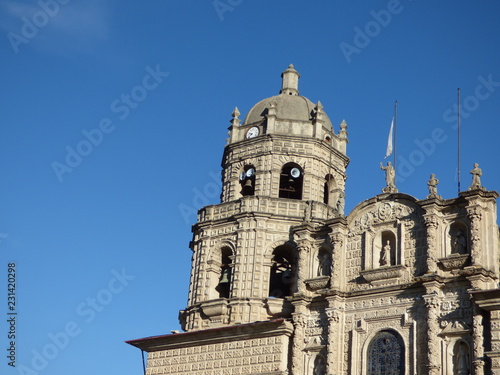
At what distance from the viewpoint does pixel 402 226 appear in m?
37.1

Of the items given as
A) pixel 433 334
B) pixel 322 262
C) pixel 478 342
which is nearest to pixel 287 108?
pixel 322 262

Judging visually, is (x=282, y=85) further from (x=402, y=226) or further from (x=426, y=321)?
(x=426, y=321)

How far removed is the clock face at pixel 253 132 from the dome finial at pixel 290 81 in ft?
10.9

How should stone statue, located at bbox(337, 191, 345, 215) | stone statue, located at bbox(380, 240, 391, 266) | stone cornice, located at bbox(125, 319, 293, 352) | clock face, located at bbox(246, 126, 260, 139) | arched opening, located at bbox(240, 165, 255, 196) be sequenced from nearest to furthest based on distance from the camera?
stone statue, located at bbox(380, 240, 391, 266) → stone cornice, located at bbox(125, 319, 293, 352) → stone statue, located at bbox(337, 191, 345, 215) → arched opening, located at bbox(240, 165, 255, 196) → clock face, located at bbox(246, 126, 260, 139)

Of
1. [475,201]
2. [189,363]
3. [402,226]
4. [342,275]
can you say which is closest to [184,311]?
[189,363]

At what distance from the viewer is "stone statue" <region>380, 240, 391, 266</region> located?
36938 millimetres

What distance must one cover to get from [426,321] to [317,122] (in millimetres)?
13969

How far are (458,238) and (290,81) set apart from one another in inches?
630

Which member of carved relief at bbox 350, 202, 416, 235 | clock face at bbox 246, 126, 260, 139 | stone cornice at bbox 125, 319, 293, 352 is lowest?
stone cornice at bbox 125, 319, 293, 352

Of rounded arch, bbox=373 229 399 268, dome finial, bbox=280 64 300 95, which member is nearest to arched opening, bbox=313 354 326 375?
rounded arch, bbox=373 229 399 268

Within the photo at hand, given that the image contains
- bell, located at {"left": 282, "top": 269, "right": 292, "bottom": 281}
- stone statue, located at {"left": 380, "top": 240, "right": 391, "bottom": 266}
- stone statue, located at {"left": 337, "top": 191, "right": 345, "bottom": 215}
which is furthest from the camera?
bell, located at {"left": 282, "top": 269, "right": 292, "bottom": 281}

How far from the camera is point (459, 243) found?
35562mm

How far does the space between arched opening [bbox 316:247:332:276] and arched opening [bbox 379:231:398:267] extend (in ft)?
7.96

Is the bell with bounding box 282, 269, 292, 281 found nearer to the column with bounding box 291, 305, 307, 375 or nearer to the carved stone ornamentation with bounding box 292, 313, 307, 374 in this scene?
the column with bounding box 291, 305, 307, 375
